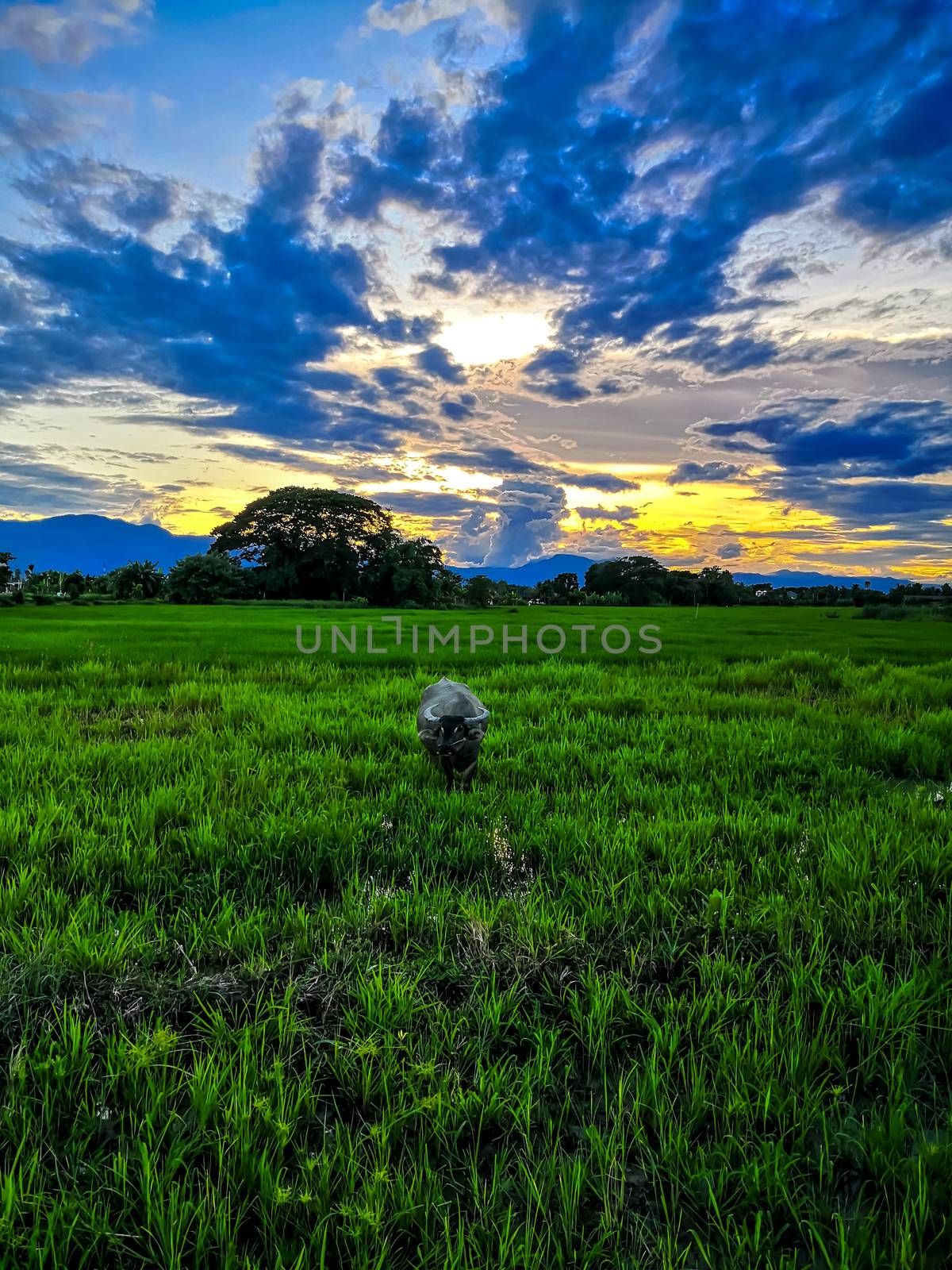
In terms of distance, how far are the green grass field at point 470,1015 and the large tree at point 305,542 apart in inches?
1964

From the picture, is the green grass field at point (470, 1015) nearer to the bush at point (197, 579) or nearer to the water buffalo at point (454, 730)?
the water buffalo at point (454, 730)

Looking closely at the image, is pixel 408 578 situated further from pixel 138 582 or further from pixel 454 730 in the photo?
pixel 454 730

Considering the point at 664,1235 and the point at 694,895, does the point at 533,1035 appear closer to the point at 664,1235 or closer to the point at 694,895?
the point at 664,1235

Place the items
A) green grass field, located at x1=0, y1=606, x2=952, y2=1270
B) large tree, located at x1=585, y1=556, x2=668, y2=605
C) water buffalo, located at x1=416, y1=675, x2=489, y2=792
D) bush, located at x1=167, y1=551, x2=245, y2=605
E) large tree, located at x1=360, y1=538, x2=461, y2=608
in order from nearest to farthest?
green grass field, located at x1=0, y1=606, x2=952, y2=1270 < water buffalo, located at x1=416, y1=675, x2=489, y2=792 < bush, located at x1=167, y1=551, x2=245, y2=605 < large tree, located at x1=360, y1=538, x2=461, y2=608 < large tree, located at x1=585, y1=556, x2=668, y2=605

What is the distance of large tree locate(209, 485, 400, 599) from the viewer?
53000mm

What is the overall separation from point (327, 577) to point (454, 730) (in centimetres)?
5201

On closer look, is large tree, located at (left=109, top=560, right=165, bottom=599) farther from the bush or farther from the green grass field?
the green grass field

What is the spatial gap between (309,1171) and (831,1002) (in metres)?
1.80

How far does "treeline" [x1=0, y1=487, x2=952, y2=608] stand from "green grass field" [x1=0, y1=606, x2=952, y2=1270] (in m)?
45.8

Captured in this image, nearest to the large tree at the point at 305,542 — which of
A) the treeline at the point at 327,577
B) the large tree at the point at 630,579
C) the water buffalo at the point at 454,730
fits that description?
the treeline at the point at 327,577

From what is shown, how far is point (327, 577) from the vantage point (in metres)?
54.0

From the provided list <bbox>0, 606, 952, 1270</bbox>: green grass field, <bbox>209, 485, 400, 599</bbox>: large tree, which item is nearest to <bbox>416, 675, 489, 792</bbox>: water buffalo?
<bbox>0, 606, 952, 1270</bbox>: green grass field

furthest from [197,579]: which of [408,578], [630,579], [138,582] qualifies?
[630,579]

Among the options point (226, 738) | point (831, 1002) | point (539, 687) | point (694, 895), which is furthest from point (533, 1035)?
point (539, 687)
